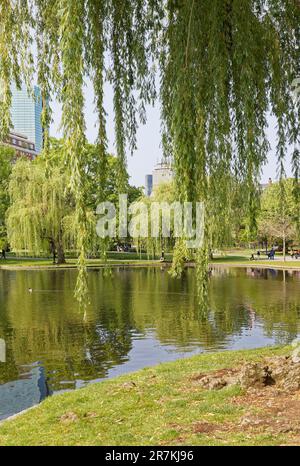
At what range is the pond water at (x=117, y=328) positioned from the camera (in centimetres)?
988

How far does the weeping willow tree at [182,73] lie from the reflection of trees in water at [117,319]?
41.3 inches

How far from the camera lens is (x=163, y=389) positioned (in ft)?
23.7

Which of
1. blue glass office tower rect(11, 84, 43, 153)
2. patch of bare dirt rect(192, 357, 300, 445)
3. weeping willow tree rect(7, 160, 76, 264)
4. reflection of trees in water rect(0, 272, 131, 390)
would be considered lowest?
reflection of trees in water rect(0, 272, 131, 390)

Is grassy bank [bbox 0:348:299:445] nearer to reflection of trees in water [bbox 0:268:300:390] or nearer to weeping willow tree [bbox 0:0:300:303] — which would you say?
reflection of trees in water [bbox 0:268:300:390]

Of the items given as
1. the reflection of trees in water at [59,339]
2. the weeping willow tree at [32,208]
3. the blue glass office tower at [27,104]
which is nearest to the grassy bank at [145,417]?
the reflection of trees in water at [59,339]

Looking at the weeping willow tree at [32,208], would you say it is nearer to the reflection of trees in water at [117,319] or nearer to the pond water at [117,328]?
Result: the reflection of trees in water at [117,319]

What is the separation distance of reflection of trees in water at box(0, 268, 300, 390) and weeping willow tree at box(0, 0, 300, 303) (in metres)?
1.05

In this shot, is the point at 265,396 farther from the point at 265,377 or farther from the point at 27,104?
the point at 27,104

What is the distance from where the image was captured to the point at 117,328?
48.1ft

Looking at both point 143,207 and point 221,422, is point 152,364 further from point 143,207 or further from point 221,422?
point 143,207

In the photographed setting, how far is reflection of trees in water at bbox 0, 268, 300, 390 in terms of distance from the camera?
37.1 ft

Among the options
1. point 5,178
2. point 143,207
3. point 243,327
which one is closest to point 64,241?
point 143,207

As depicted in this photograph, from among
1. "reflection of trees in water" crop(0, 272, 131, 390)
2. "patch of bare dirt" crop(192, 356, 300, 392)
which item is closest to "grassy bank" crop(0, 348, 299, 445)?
"patch of bare dirt" crop(192, 356, 300, 392)
